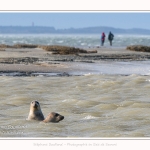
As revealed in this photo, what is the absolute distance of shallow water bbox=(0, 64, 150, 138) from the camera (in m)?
12.2

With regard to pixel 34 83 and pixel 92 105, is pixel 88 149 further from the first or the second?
pixel 34 83

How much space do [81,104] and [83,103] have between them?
0.11 metres

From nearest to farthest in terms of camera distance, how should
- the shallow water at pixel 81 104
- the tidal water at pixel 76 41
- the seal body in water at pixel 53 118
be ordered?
the shallow water at pixel 81 104
the seal body in water at pixel 53 118
the tidal water at pixel 76 41

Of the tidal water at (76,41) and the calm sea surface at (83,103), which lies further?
the tidal water at (76,41)

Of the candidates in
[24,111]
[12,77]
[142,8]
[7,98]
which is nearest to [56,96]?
[7,98]

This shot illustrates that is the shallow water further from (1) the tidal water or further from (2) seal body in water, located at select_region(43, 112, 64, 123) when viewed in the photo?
(1) the tidal water

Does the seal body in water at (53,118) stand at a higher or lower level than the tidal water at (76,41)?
higher

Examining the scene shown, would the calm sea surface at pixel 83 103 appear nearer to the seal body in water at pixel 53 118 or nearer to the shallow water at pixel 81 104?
the shallow water at pixel 81 104

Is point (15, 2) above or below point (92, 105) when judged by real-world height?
above

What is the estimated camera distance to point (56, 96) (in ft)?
57.3

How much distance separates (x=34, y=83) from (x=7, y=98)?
11.5ft

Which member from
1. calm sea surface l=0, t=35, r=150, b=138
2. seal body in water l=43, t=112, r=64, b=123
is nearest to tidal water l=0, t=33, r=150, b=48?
calm sea surface l=0, t=35, r=150, b=138

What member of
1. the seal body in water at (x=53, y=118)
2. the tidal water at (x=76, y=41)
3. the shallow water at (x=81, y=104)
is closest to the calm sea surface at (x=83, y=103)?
the shallow water at (x=81, y=104)

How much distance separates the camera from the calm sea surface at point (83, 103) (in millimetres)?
12172
